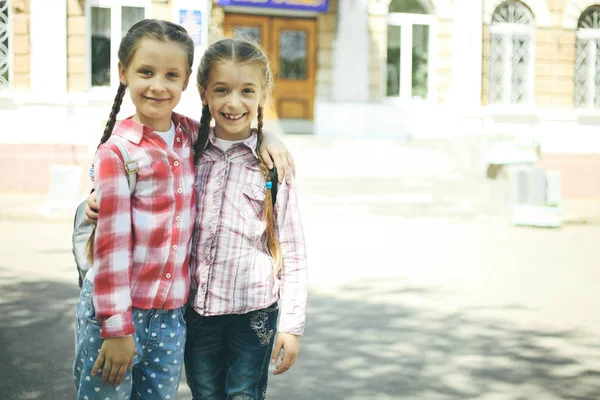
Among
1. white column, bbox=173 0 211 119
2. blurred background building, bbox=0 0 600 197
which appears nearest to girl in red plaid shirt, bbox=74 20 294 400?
white column, bbox=173 0 211 119

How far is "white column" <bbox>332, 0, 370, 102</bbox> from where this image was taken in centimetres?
1731

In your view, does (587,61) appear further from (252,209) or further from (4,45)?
(252,209)

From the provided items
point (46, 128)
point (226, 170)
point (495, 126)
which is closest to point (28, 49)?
point (46, 128)

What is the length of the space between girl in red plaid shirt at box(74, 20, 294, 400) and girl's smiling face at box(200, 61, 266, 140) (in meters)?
0.12

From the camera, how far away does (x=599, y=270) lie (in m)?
7.90

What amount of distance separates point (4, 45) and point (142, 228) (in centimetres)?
1447

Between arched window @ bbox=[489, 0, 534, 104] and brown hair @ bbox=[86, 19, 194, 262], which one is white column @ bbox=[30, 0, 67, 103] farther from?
brown hair @ bbox=[86, 19, 194, 262]

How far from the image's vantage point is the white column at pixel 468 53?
17.4 m

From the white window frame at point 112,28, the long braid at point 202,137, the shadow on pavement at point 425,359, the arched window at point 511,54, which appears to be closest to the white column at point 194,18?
the white window frame at point 112,28

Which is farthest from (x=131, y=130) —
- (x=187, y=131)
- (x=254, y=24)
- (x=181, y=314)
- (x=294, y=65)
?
(x=294, y=65)

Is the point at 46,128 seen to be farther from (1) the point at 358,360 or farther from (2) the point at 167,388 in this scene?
(2) the point at 167,388

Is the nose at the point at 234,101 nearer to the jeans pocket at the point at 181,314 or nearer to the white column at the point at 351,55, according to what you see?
the jeans pocket at the point at 181,314

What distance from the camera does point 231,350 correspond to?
8.62 feet

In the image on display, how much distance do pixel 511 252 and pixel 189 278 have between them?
6.99 m
